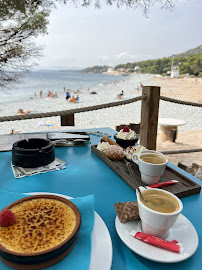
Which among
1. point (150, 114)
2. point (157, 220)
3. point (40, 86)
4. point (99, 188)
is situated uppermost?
point (150, 114)

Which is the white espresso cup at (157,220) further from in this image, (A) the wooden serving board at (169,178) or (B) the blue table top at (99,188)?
(A) the wooden serving board at (169,178)

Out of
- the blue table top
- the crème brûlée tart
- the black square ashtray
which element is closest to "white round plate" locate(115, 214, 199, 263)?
the blue table top

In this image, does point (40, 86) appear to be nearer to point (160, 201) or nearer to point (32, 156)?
point (32, 156)

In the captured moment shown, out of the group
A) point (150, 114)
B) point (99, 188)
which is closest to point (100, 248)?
point (99, 188)

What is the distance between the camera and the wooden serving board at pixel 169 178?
34.5 inches

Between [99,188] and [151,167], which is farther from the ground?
[151,167]

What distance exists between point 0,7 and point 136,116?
12.8 meters

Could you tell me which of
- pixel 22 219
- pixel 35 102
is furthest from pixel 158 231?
pixel 35 102

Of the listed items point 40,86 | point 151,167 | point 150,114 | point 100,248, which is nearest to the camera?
point 100,248

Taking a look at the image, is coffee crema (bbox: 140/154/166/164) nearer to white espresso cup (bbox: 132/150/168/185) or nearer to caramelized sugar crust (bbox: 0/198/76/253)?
white espresso cup (bbox: 132/150/168/185)

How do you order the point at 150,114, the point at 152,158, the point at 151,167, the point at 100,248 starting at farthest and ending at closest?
the point at 150,114 → the point at 152,158 → the point at 151,167 → the point at 100,248

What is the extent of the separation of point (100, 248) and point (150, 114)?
1350 millimetres

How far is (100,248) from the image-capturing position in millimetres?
556

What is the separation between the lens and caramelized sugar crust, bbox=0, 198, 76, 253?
503 millimetres
